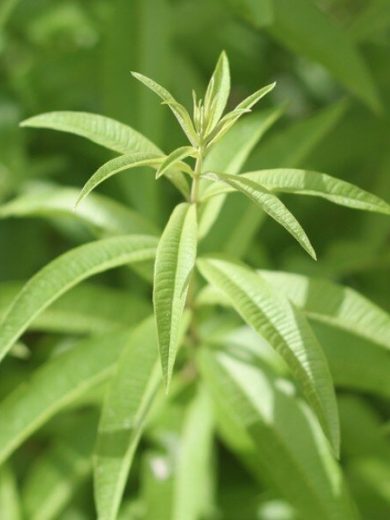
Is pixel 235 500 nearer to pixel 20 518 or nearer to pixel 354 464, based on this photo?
pixel 354 464

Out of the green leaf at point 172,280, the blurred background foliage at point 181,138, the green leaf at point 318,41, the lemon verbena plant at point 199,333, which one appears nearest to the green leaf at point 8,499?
the blurred background foliage at point 181,138

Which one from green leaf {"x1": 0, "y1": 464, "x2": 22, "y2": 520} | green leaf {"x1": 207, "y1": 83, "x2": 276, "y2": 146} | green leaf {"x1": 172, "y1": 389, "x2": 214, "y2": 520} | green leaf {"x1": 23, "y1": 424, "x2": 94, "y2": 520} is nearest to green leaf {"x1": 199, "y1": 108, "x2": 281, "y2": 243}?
green leaf {"x1": 207, "y1": 83, "x2": 276, "y2": 146}

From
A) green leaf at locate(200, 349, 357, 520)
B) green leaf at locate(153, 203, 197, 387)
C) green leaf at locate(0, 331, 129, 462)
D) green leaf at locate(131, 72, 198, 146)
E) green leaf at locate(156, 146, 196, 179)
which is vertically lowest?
green leaf at locate(0, 331, 129, 462)

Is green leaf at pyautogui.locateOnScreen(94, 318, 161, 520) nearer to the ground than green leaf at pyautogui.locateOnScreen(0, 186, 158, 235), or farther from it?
nearer to the ground

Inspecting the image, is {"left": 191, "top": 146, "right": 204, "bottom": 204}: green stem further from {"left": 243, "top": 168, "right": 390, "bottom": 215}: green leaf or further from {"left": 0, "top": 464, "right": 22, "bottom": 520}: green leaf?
{"left": 0, "top": 464, "right": 22, "bottom": 520}: green leaf

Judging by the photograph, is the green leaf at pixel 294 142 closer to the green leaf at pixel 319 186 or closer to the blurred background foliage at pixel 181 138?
the blurred background foliage at pixel 181 138

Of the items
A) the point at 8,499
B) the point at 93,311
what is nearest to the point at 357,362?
the point at 93,311
